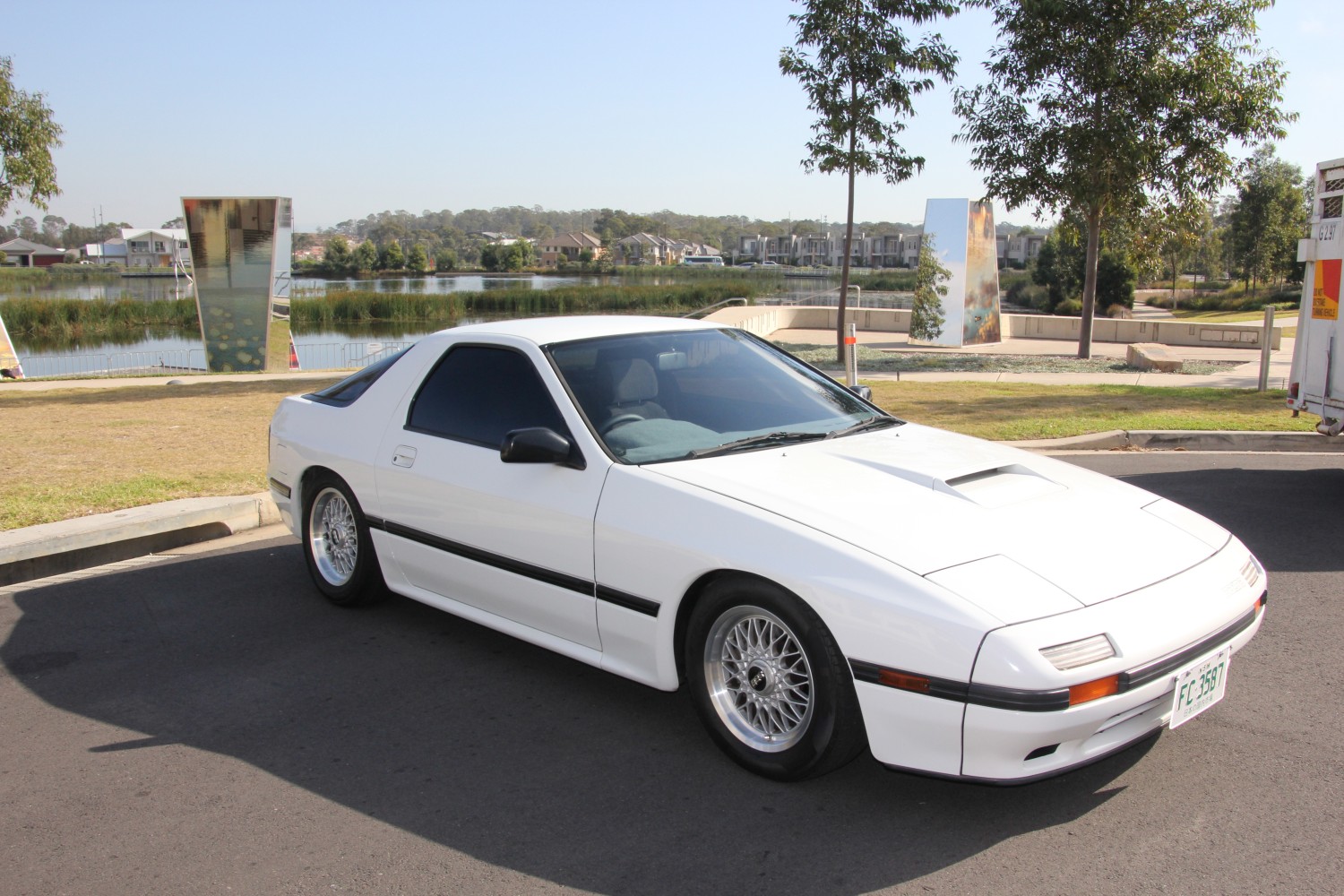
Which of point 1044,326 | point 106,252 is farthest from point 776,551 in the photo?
point 106,252

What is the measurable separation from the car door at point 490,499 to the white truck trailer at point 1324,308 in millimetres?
6428

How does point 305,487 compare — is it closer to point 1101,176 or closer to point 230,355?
point 1101,176

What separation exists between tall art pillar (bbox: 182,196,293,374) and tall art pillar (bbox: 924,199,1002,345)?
575 inches

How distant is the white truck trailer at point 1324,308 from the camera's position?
7.88 m

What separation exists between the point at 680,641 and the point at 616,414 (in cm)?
104

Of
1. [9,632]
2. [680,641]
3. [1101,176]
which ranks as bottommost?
[9,632]

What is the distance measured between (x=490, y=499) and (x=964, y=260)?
73.2 ft

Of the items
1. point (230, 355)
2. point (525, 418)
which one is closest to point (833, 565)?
point (525, 418)

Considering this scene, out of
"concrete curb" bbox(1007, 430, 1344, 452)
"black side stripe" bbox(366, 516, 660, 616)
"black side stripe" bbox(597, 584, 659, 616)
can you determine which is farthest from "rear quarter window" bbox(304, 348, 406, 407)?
"concrete curb" bbox(1007, 430, 1344, 452)

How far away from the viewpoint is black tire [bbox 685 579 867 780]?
3344 millimetres

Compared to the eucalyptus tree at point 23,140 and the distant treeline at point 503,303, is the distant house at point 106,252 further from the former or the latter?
the eucalyptus tree at point 23,140

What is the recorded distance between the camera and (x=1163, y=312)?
5053 cm

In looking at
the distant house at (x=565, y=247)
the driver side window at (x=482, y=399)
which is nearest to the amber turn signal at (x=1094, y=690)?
the driver side window at (x=482, y=399)

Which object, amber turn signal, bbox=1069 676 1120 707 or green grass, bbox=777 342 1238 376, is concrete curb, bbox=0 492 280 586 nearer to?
amber turn signal, bbox=1069 676 1120 707
